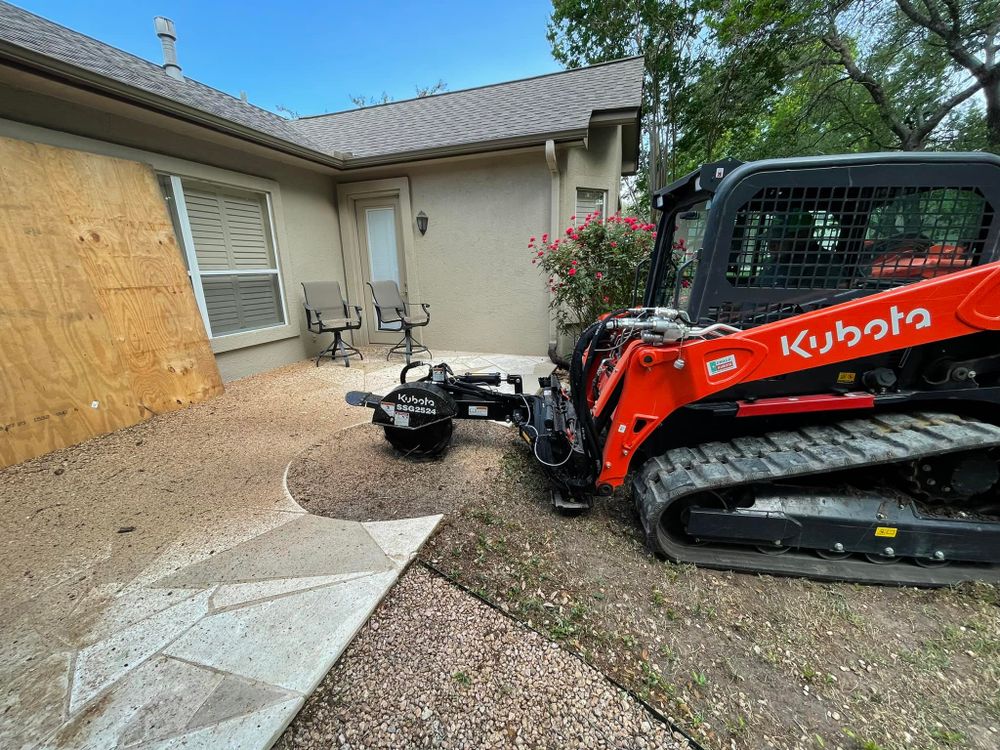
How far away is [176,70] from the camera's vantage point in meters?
6.68

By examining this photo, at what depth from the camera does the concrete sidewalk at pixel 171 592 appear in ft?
4.33

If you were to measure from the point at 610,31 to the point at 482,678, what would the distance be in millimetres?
18662

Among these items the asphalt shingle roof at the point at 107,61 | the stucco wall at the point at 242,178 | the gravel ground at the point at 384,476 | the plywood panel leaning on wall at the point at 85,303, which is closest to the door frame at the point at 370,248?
the stucco wall at the point at 242,178

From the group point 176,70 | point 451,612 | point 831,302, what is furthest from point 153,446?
point 176,70

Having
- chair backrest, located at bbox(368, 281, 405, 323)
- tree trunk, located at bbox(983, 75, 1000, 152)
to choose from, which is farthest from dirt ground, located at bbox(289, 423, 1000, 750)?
tree trunk, located at bbox(983, 75, 1000, 152)

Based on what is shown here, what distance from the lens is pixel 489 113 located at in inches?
261

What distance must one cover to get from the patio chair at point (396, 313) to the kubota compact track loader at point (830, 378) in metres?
4.32

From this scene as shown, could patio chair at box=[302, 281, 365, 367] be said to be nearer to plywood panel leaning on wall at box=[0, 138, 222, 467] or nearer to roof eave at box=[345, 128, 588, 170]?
plywood panel leaning on wall at box=[0, 138, 222, 467]

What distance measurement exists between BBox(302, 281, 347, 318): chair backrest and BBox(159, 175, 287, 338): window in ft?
1.23

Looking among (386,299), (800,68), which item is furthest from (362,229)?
(800,68)

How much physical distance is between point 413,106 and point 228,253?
4961 mm

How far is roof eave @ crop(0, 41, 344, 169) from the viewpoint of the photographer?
2.97 m

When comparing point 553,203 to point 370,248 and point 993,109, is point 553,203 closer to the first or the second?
point 370,248

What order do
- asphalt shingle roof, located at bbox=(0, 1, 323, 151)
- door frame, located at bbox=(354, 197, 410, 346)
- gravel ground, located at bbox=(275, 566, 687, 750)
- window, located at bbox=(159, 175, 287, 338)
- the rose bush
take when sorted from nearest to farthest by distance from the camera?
gravel ground, located at bbox=(275, 566, 687, 750) → asphalt shingle roof, located at bbox=(0, 1, 323, 151) → window, located at bbox=(159, 175, 287, 338) → the rose bush → door frame, located at bbox=(354, 197, 410, 346)
